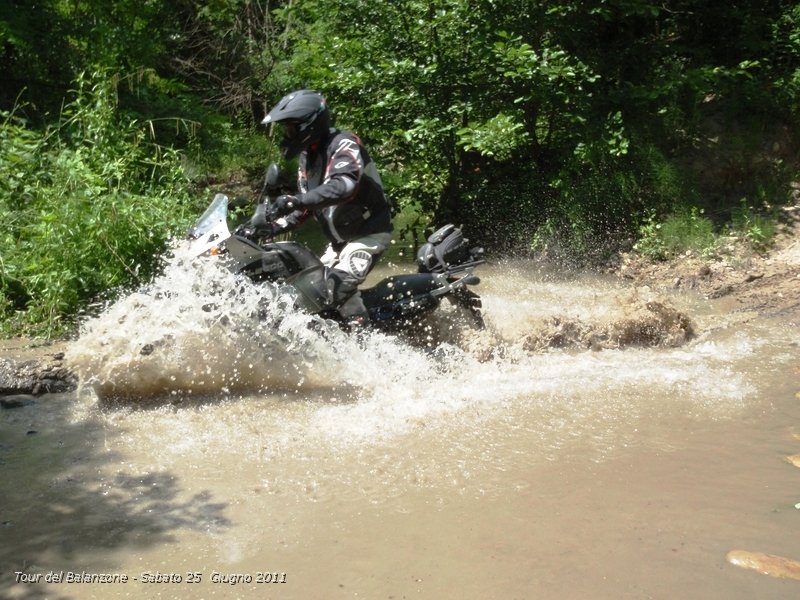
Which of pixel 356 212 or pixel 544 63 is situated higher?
pixel 544 63

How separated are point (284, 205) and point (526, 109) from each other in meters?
5.30

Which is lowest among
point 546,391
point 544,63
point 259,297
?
point 546,391

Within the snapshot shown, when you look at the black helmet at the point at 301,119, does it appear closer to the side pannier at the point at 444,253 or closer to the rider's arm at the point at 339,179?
the rider's arm at the point at 339,179

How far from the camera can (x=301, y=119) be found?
5.83 metres

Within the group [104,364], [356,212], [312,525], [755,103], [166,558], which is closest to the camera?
[166,558]

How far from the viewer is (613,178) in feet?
31.5

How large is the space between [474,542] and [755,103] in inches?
316

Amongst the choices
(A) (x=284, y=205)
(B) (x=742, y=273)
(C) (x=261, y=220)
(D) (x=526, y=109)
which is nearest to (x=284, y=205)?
(A) (x=284, y=205)

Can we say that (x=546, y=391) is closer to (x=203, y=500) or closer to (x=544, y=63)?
(x=203, y=500)

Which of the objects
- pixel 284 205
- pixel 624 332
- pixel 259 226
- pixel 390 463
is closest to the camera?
pixel 390 463

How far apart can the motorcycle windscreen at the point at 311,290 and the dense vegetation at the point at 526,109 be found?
3.01 m

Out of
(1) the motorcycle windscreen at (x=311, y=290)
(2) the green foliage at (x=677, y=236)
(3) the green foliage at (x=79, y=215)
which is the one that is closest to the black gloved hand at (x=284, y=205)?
(1) the motorcycle windscreen at (x=311, y=290)

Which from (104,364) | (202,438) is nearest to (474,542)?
(202,438)

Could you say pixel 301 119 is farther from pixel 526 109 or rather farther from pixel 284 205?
pixel 526 109
